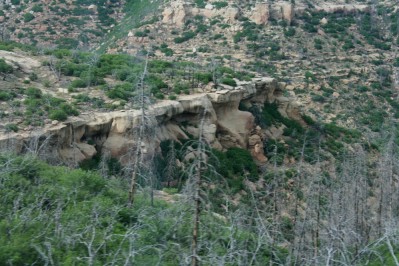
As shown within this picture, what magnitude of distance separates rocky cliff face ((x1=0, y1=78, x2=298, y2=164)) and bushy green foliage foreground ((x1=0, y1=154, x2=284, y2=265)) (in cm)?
340

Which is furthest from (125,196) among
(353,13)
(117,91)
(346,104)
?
(353,13)

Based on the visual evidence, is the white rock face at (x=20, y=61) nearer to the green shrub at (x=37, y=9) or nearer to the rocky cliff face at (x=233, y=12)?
the rocky cliff face at (x=233, y=12)

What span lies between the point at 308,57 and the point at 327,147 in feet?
53.7

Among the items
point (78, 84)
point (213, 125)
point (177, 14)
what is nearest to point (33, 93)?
point (78, 84)

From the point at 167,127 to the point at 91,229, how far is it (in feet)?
51.1

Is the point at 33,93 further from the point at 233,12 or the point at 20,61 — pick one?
the point at 233,12

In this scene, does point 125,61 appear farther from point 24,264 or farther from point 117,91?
point 24,264

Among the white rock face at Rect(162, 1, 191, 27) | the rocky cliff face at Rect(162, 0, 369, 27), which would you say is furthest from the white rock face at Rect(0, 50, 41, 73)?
the rocky cliff face at Rect(162, 0, 369, 27)

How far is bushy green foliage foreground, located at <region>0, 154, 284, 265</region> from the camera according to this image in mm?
10102

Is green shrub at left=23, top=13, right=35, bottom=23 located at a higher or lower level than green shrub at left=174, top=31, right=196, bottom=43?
higher

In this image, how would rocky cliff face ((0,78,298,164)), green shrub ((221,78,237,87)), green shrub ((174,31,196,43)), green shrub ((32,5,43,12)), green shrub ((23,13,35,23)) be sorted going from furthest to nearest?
1. green shrub ((32,5,43,12))
2. green shrub ((23,13,35,23))
3. green shrub ((174,31,196,43))
4. green shrub ((221,78,237,87))
5. rocky cliff face ((0,78,298,164))

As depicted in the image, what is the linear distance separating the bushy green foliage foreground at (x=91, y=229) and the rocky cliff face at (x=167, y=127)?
3.40 meters

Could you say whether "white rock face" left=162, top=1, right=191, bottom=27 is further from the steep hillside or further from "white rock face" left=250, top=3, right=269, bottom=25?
"white rock face" left=250, top=3, right=269, bottom=25

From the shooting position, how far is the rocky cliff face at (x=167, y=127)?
21.9 metres
